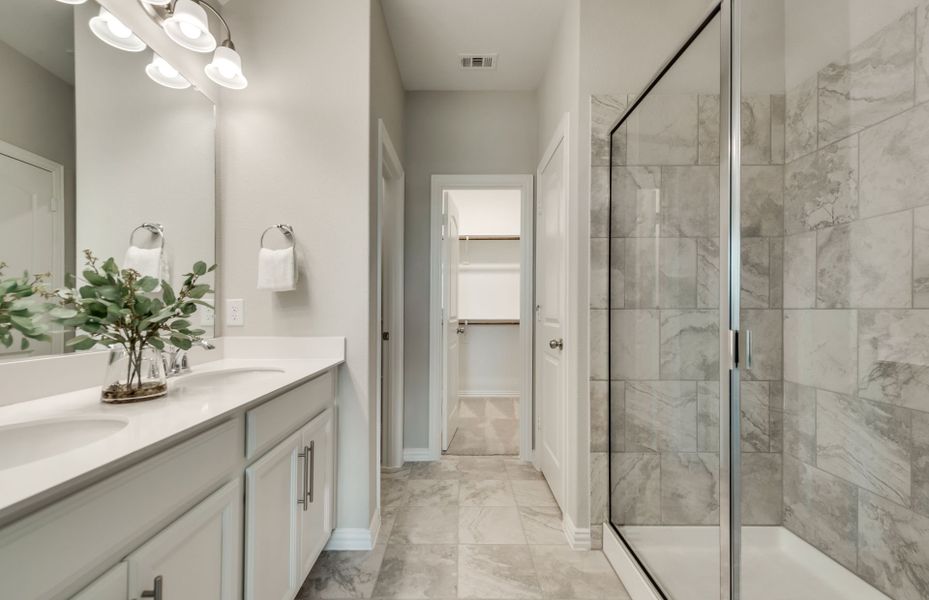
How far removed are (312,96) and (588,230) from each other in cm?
144

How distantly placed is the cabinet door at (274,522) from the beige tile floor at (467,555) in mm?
377

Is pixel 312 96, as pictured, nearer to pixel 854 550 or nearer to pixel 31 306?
pixel 31 306

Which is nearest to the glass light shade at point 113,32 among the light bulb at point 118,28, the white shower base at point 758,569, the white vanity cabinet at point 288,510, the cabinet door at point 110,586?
the light bulb at point 118,28

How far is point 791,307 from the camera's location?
1.42 m

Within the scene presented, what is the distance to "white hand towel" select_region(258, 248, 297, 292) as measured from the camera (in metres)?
1.76

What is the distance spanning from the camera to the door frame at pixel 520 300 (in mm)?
2951

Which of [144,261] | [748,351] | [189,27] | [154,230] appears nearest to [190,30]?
[189,27]

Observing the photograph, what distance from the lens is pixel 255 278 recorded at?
189 cm

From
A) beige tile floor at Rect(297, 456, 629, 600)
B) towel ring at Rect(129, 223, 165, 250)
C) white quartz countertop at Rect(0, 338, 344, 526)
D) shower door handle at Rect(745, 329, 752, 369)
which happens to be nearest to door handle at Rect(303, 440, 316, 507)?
white quartz countertop at Rect(0, 338, 344, 526)

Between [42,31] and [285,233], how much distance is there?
92 cm

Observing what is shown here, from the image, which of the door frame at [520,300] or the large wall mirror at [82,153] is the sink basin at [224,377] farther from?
the door frame at [520,300]

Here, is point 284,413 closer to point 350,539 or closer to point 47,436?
point 47,436

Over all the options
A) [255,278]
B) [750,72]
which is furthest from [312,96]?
[750,72]

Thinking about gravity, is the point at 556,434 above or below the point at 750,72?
below
